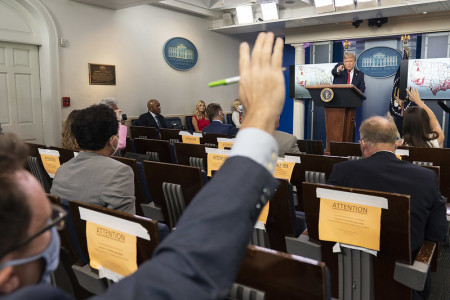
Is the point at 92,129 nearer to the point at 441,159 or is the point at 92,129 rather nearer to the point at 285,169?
the point at 285,169

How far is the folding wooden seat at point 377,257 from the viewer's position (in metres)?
1.47

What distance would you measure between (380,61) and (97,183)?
7.94m

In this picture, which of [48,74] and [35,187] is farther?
[48,74]

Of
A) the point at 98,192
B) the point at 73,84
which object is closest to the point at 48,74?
the point at 73,84

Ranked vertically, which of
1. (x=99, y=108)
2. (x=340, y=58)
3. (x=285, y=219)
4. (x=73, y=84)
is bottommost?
(x=285, y=219)

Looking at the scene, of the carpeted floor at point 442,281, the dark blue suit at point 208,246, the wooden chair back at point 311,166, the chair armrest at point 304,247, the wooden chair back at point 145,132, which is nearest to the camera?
the dark blue suit at point 208,246

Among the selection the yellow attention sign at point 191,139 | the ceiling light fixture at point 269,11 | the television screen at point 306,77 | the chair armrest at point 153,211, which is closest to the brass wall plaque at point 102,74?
the yellow attention sign at point 191,139

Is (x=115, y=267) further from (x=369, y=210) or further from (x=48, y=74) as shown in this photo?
(x=48, y=74)

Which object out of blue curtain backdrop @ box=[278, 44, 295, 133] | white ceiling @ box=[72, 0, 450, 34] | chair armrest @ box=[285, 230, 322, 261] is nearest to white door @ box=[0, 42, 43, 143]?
white ceiling @ box=[72, 0, 450, 34]

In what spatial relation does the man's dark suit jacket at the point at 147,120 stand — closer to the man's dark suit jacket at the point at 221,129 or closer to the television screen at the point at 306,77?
the man's dark suit jacket at the point at 221,129

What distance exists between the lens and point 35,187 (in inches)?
23.3

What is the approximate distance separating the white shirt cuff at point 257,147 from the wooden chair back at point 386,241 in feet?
3.29

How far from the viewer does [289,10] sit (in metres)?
7.91

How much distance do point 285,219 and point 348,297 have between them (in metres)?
0.46
